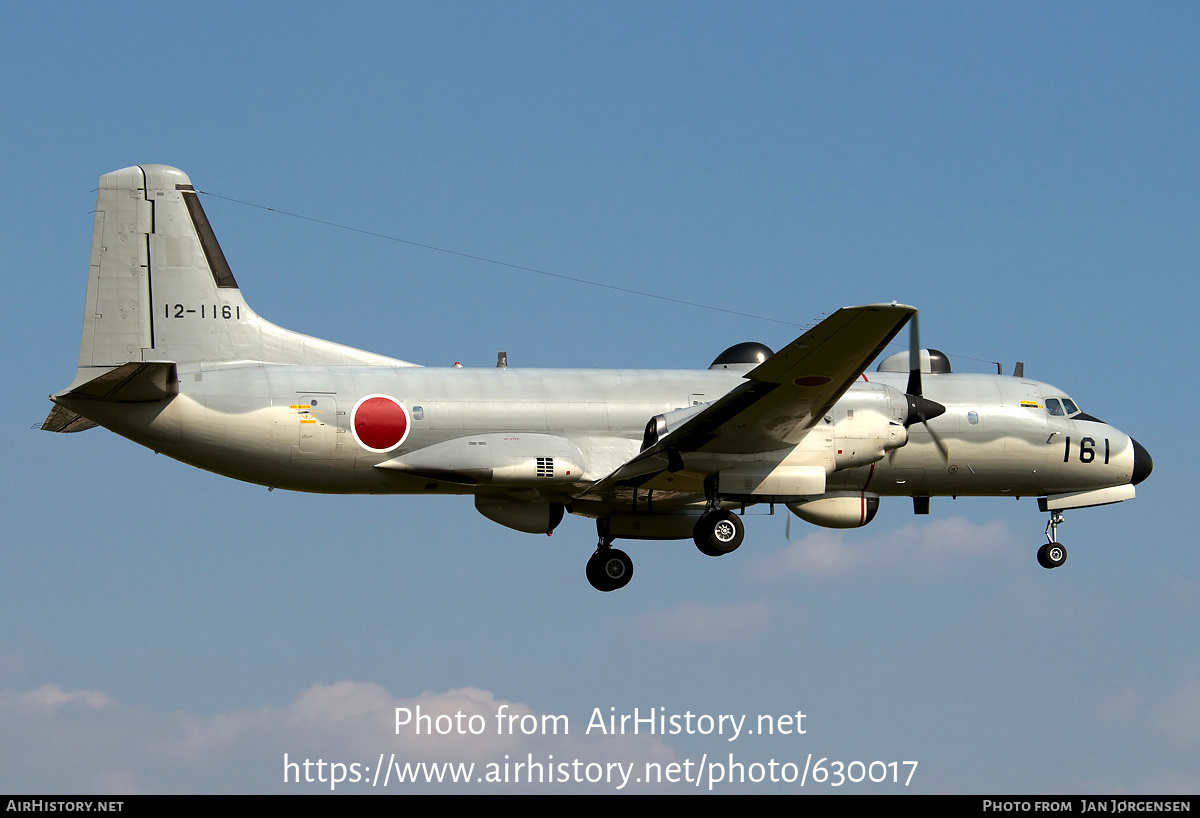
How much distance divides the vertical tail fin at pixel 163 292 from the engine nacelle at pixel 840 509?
8984 millimetres

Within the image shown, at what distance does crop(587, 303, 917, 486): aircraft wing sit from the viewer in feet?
74.5

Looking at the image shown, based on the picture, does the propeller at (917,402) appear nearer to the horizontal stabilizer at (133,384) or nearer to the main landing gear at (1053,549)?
the main landing gear at (1053,549)

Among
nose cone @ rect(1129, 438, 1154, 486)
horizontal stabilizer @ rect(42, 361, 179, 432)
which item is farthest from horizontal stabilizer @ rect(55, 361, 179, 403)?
nose cone @ rect(1129, 438, 1154, 486)

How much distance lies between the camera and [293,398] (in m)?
25.9

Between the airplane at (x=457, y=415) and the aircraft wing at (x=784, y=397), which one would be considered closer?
the aircraft wing at (x=784, y=397)

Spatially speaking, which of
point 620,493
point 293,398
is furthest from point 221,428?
point 620,493

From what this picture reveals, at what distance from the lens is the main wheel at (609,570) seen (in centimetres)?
2950

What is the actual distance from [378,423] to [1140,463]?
15.8 meters

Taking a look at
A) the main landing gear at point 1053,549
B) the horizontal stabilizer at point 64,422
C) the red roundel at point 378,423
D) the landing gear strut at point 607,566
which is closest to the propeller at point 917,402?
the main landing gear at point 1053,549

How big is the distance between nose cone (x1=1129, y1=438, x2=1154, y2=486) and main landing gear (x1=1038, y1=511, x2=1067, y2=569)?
178 cm

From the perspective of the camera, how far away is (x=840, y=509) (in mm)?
28906

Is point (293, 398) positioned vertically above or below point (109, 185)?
below
